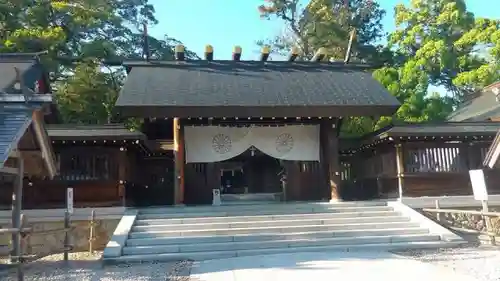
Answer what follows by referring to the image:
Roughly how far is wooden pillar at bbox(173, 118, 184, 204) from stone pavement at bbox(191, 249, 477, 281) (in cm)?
446

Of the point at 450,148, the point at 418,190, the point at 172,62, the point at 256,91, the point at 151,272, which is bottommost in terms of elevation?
the point at 151,272

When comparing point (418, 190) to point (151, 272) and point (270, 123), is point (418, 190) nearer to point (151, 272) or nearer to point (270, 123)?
point (270, 123)

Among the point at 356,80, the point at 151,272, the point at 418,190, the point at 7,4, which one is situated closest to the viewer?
the point at 151,272

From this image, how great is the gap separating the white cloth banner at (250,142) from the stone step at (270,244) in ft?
15.2

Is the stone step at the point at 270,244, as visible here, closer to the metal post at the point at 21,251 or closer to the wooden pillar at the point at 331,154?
the metal post at the point at 21,251

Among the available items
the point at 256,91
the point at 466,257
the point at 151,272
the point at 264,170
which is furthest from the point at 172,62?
the point at 466,257

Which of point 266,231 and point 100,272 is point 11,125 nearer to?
point 100,272

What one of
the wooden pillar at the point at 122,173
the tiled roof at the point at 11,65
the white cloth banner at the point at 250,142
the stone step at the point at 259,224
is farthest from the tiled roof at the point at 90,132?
the stone step at the point at 259,224

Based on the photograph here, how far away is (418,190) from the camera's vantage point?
13258 millimetres

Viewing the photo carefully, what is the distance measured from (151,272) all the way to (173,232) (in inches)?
103

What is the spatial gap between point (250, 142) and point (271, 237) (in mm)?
4635

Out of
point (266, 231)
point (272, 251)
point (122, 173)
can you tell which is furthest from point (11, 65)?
point (272, 251)

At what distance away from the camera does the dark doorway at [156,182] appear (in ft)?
50.1

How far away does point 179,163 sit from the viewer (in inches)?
504
